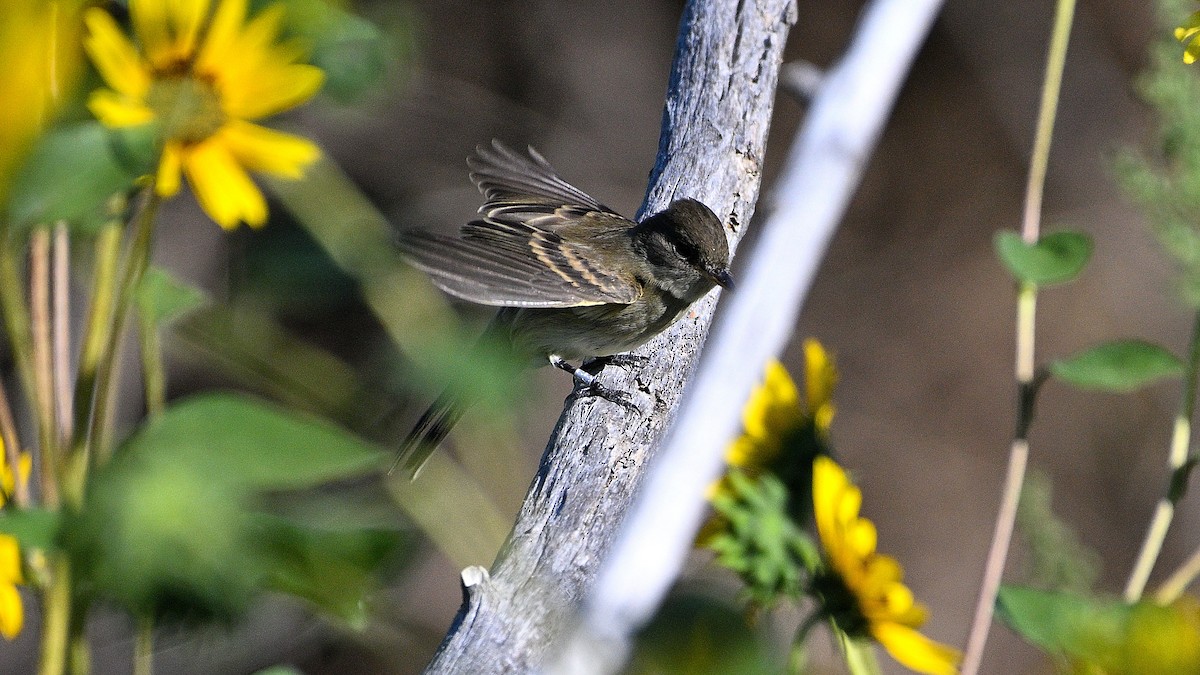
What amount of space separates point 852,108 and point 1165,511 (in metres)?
1.04

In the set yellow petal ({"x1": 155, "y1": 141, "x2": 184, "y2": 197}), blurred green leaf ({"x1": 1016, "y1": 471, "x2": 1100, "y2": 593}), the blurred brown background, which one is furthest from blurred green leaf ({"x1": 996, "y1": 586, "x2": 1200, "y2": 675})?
the blurred brown background

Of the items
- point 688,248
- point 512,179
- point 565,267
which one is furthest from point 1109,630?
point 512,179

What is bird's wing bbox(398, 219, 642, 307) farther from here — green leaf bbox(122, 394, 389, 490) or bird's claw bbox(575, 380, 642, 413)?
green leaf bbox(122, 394, 389, 490)

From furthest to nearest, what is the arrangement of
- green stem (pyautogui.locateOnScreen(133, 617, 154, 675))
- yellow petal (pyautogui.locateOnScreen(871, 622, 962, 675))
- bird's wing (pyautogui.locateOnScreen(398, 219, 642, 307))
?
1. bird's wing (pyautogui.locateOnScreen(398, 219, 642, 307))
2. yellow petal (pyautogui.locateOnScreen(871, 622, 962, 675))
3. green stem (pyautogui.locateOnScreen(133, 617, 154, 675))

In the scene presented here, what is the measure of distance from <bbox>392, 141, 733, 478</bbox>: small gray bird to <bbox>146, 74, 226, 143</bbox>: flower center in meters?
0.64

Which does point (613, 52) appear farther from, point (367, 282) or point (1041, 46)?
point (367, 282)

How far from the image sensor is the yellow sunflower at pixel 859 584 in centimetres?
127

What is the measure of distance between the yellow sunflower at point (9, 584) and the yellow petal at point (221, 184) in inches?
19.2

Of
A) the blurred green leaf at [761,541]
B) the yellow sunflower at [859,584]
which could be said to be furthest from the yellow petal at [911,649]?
the blurred green leaf at [761,541]

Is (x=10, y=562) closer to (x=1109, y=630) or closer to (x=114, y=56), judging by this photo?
(x=114, y=56)

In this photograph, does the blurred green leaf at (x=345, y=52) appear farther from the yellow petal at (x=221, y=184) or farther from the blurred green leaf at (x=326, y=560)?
the blurred green leaf at (x=326, y=560)

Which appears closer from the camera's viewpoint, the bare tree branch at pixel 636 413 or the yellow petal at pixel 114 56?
the yellow petal at pixel 114 56

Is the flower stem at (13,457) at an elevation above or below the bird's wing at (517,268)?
below

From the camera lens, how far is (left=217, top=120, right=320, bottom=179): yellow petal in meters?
1.25
